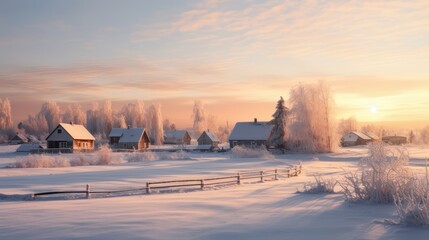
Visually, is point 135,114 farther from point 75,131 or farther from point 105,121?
point 75,131

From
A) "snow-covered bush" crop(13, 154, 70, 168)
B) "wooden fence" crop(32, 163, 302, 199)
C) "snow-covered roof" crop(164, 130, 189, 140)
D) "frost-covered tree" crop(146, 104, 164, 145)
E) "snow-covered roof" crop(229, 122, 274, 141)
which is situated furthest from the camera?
"snow-covered roof" crop(164, 130, 189, 140)

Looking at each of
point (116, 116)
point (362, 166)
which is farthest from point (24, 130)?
point (362, 166)

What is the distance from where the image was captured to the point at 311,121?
7462 cm

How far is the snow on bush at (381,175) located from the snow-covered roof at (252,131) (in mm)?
65669

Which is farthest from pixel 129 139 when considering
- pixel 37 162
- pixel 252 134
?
pixel 37 162

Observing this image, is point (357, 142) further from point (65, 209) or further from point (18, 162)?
point (65, 209)

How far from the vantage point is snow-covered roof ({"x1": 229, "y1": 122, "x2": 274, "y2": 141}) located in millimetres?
86562

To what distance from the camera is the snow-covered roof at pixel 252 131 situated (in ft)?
284

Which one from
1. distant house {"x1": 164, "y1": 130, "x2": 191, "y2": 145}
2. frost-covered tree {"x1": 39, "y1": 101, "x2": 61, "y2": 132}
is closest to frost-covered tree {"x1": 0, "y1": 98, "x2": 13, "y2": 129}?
frost-covered tree {"x1": 39, "y1": 101, "x2": 61, "y2": 132}

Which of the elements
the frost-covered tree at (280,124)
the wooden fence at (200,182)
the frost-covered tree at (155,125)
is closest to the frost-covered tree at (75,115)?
→ the frost-covered tree at (155,125)

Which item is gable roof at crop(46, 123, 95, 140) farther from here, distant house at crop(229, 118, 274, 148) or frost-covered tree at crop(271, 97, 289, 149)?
frost-covered tree at crop(271, 97, 289, 149)

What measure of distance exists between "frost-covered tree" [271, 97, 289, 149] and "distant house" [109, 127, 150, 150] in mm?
31575

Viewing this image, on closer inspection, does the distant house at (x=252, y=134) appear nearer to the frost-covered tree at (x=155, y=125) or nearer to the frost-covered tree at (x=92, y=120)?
the frost-covered tree at (x=155, y=125)

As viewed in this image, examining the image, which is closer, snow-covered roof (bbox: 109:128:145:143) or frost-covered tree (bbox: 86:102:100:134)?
snow-covered roof (bbox: 109:128:145:143)
